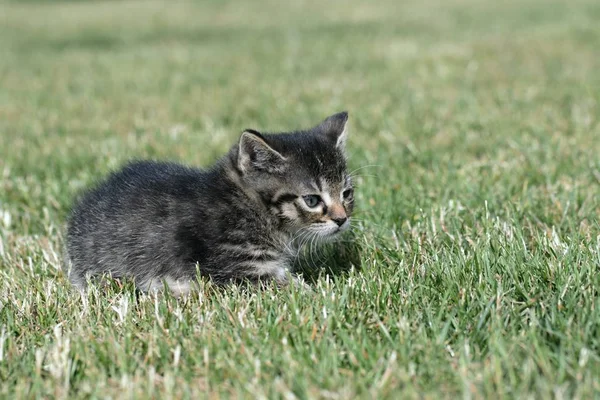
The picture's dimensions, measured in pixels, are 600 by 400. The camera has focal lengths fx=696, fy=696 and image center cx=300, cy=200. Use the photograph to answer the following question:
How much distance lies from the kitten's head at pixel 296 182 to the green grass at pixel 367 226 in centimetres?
37

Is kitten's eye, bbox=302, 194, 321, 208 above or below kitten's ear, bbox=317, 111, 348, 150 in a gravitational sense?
below

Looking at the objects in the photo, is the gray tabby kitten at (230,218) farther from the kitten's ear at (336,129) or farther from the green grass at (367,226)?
the green grass at (367,226)

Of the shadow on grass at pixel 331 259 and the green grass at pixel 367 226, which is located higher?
the green grass at pixel 367 226

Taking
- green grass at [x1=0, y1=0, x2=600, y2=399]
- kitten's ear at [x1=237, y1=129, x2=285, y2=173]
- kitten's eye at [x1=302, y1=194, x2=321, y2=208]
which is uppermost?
kitten's ear at [x1=237, y1=129, x2=285, y2=173]

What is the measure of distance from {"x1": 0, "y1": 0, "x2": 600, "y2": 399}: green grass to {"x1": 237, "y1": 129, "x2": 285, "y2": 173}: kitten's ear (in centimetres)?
80

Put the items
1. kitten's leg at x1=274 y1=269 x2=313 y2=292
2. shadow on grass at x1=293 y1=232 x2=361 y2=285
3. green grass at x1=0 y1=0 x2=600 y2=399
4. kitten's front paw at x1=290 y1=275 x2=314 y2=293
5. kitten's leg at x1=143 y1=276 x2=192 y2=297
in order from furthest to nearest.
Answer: shadow on grass at x1=293 y1=232 x2=361 y2=285, kitten's leg at x1=143 y1=276 x2=192 y2=297, kitten's leg at x1=274 y1=269 x2=313 y2=292, kitten's front paw at x1=290 y1=275 x2=314 y2=293, green grass at x1=0 y1=0 x2=600 y2=399

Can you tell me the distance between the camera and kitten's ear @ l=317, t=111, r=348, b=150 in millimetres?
4930

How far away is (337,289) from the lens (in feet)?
13.3

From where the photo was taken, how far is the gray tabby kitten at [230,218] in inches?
174

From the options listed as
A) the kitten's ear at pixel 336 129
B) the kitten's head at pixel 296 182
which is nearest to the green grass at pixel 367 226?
the kitten's head at pixel 296 182

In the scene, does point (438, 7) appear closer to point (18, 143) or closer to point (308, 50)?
point (308, 50)

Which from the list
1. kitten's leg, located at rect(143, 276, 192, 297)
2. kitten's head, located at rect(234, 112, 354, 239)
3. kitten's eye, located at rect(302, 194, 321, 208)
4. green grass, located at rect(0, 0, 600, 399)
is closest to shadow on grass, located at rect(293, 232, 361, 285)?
green grass, located at rect(0, 0, 600, 399)

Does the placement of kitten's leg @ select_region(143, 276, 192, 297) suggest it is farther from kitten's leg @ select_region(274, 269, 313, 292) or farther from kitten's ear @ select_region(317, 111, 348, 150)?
kitten's ear @ select_region(317, 111, 348, 150)

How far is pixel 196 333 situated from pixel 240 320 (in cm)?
24
